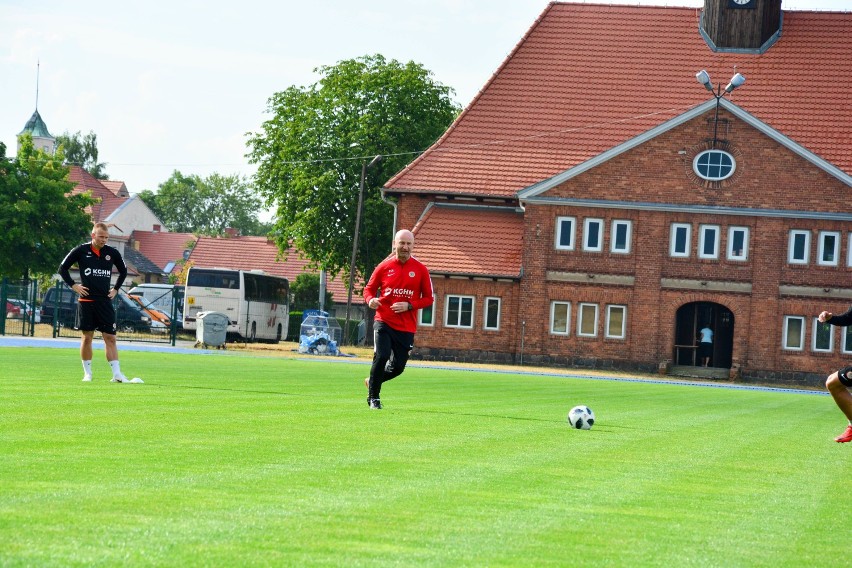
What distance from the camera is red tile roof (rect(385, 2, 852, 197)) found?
2203 inches

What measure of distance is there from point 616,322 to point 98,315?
3731cm

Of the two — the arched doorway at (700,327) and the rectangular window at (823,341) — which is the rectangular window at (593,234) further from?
the rectangular window at (823,341)

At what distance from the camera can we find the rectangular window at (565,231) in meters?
53.1

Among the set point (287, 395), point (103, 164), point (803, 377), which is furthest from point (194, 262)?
point (287, 395)

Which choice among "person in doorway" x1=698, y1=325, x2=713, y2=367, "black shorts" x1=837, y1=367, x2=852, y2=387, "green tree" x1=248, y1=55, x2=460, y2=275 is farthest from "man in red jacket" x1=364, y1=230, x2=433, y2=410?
"green tree" x1=248, y1=55, x2=460, y2=275

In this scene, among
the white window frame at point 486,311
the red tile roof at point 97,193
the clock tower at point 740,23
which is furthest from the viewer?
the red tile roof at point 97,193

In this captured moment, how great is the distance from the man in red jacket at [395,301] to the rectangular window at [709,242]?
37.8 metres

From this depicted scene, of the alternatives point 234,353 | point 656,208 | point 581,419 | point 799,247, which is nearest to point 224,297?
point 234,353

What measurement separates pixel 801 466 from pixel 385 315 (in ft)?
18.7

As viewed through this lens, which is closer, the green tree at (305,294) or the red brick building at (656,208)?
the red brick building at (656,208)

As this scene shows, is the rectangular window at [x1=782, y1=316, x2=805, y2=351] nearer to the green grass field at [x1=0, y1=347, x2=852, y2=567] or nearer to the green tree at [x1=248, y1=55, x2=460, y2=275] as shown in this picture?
the green tree at [x1=248, y1=55, x2=460, y2=275]

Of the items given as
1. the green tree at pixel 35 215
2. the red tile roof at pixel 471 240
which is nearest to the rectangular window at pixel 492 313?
the red tile roof at pixel 471 240

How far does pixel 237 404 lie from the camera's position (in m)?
15.4

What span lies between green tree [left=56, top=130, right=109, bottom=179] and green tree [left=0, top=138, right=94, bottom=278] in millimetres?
68354
